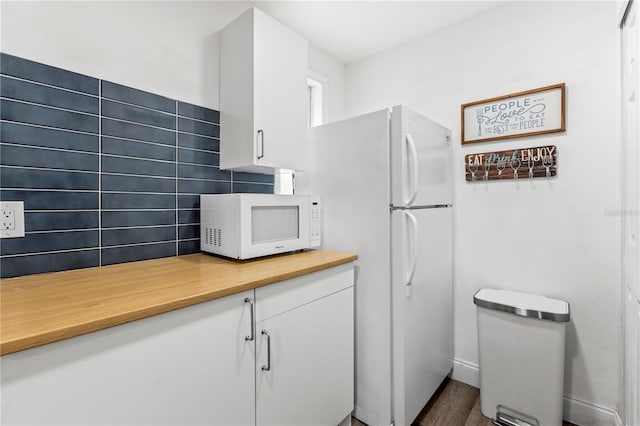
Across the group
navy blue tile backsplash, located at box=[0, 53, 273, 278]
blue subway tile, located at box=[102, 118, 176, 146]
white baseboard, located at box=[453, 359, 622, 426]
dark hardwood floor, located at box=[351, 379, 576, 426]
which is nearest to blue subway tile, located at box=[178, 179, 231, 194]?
navy blue tile backsplash, located at box=[0, 53, 273, 278]

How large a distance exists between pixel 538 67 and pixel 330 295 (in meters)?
1.83

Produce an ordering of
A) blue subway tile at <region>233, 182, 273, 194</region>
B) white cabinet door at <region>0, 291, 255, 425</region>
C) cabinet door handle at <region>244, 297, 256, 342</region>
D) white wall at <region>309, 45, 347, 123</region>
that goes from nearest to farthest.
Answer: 1. white cabinet door at <region>0, 291, 255, 425</region>
2. cabinet door handle at <region>244, 297, 256, 342</region>
3. blue subway tile at <region>233, 182, 273, 194</region>
4. white wall at <region>309, 45, 347, 123</region>

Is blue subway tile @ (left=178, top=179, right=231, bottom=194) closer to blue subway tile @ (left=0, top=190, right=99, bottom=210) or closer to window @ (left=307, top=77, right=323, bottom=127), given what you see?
blue subway tile @ (left=0, top=190, right=99, bottom=210)

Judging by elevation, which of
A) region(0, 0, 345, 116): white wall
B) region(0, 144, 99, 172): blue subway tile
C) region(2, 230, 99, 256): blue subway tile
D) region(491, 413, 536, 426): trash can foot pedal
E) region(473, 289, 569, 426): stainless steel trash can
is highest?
region(0, 0, 345, 116): white wall

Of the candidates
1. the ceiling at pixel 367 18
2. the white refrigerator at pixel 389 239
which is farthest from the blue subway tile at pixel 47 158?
the ceiling at pixel 367 18

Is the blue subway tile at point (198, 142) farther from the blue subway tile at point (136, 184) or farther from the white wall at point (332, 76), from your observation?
the white wall at point (332, 76)

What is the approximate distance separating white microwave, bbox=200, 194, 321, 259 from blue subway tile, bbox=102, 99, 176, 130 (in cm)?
42

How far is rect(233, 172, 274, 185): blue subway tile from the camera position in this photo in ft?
6.29

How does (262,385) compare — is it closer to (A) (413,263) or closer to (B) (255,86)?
(A) (413,263)

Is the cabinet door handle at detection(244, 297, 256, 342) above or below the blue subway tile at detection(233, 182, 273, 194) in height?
below

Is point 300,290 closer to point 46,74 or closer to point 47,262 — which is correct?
point 47,262

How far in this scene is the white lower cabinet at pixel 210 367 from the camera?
2.32ft

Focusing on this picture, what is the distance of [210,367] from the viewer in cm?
100

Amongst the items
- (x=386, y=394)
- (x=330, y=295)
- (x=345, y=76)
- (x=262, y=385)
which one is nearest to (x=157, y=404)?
(x=262, y=385)
